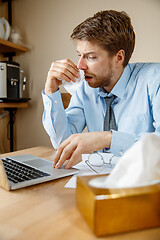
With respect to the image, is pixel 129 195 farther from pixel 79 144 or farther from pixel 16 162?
pixel 16 162

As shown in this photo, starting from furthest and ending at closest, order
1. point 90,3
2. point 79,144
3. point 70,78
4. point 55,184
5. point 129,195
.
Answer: point 90,3 → point 70,78 → point 79,144 → point 55,184 → point 129,195

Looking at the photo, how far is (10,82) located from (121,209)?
6.54ft

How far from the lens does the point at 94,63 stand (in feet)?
3.80

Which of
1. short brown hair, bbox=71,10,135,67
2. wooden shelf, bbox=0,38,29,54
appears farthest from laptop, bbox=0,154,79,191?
wooden shelf, bbox=0,38,29,54

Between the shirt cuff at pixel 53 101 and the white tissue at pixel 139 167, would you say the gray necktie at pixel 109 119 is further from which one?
the white tissue at pixel 139 167

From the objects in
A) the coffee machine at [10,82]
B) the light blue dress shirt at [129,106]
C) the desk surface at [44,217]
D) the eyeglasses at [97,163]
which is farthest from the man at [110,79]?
the coffee machine at [10,82]

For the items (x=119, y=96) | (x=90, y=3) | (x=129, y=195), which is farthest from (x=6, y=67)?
(x=129, y=195)

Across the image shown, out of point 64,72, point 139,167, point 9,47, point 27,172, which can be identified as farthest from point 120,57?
point 9,47

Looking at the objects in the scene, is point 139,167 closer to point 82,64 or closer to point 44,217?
point 44,217

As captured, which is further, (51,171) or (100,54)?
(100,54)

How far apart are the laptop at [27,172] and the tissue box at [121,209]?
261 mm

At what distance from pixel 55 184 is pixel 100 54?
0.77m

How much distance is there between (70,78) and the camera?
1.09 meters

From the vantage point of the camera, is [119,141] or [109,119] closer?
[119,141]
